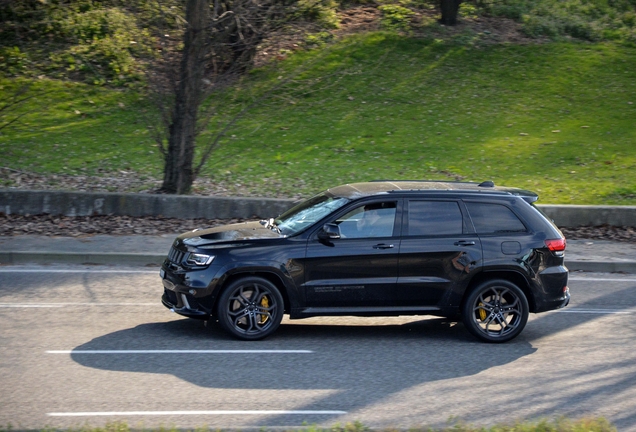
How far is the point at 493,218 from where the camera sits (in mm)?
8305

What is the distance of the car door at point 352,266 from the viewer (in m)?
7.91

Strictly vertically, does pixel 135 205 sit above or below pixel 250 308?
above

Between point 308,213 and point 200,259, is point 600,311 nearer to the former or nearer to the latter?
point 308,213

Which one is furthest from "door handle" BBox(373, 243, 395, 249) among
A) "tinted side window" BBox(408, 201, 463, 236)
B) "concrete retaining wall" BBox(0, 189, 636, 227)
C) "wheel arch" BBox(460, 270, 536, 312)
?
"concrete retaining wall" BBox(0, 189, 636, 227)

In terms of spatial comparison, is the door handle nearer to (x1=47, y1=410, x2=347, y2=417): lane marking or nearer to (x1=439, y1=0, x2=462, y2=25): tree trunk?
(x1=47, y1=410, x2=347, y2=417): lane marking

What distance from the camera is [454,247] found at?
8.12 meters

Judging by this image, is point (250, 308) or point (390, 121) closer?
point (250, 308)

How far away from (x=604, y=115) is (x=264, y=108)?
962cm

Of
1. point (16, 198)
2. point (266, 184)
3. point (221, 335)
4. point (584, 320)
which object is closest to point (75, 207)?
point (16, 198)

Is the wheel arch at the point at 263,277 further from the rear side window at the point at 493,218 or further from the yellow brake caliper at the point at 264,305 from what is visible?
the rear side window at the point at 493,218

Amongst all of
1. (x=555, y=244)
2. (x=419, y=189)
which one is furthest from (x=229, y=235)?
(x=555, y=244)

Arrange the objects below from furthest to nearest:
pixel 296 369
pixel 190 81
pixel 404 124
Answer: pixel 404 124 < pixel 190 81 < pixel 296 369

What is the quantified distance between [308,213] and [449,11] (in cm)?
1915

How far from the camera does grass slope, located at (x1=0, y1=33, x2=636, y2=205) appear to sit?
16.4 meters
